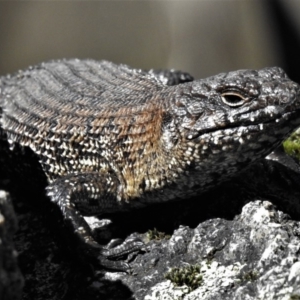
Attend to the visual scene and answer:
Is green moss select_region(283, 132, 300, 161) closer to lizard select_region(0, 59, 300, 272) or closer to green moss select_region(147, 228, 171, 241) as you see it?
lizard select_region(0, 59, 300, 272)

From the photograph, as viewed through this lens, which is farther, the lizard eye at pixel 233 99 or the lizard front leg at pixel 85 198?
the lizard front leg at pixel 85 198

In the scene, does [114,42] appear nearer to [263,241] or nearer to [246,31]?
[246,31]

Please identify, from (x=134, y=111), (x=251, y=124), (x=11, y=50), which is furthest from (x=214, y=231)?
(x=11, y=50)

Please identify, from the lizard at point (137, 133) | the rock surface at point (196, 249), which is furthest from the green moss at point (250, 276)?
the lizard at point (137, 133)

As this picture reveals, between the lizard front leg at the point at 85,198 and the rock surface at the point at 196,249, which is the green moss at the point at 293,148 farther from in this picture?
the lizard front leg at the point at 85,198

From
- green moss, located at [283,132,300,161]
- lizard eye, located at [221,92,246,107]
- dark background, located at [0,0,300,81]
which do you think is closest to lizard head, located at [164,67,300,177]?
lizard eye, located at [221,92,246,107]

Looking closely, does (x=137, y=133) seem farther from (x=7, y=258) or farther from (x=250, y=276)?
(x=7, y=258)

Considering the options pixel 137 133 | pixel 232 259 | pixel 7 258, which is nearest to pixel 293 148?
pixel 137 133
